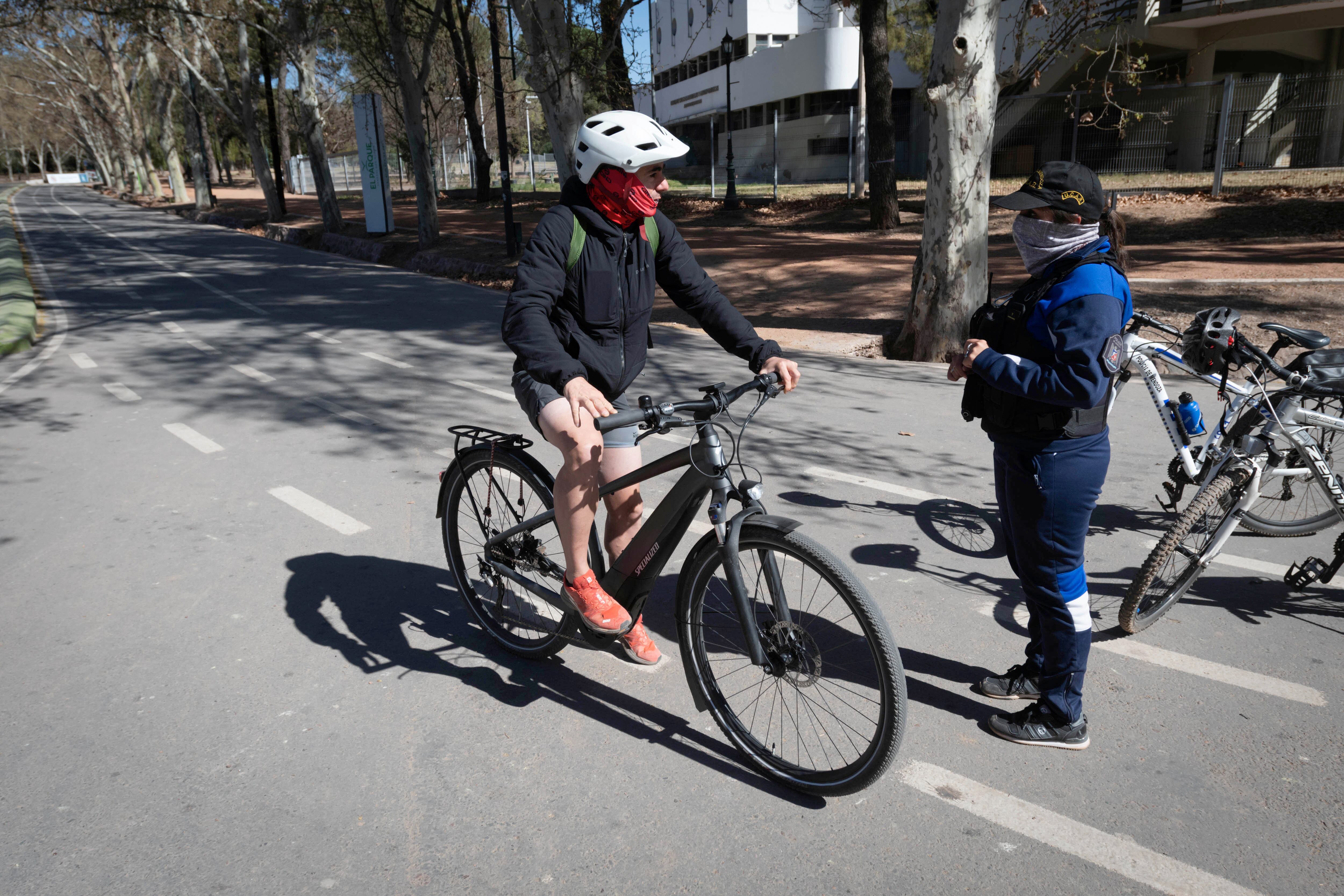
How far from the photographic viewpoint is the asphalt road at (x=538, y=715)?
2.56 m

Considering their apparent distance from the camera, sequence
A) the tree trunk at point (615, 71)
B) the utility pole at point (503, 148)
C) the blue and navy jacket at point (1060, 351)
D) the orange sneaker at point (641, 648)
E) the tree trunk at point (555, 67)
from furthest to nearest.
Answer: the tree trunk at point (615, 71)
the utility pole at point (503, 148)
the tree trunk at point (555, 67)
the orange sneaker at point (641, 648)
the blue and navy jacket at point (1060, 351)

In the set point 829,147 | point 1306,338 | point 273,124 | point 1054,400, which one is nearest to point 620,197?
point 1054,400

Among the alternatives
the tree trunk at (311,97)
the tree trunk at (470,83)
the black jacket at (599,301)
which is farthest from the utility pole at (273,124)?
the black jacket at (599,301)

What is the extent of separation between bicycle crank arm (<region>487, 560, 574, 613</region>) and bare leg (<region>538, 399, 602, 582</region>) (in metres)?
0.12

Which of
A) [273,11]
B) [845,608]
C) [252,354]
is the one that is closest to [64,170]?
[273,11]

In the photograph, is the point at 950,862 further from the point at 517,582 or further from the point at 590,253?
the point at 590,253

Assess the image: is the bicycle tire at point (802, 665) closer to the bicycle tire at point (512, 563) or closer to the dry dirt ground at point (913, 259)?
the bicycle tire at point (512, 563)

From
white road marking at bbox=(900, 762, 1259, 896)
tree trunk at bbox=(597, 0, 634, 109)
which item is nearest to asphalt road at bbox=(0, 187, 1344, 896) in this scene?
white road marking at bbox=(900, 762, 1259, 896)

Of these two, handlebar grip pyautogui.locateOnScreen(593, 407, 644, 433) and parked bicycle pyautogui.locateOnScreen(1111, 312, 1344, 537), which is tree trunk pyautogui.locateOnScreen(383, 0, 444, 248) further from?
handlebar grip pyautogui.locateOnScreen(593, 407, 644, 433)

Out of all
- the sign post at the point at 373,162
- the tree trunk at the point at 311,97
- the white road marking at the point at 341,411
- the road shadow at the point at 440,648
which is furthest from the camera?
the tree trunk at the point at 311,97

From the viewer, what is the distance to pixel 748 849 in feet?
8.55

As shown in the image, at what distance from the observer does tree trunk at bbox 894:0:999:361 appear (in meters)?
8.20

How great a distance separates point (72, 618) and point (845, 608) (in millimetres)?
3473

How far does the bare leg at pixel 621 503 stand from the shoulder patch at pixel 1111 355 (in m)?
1.52
